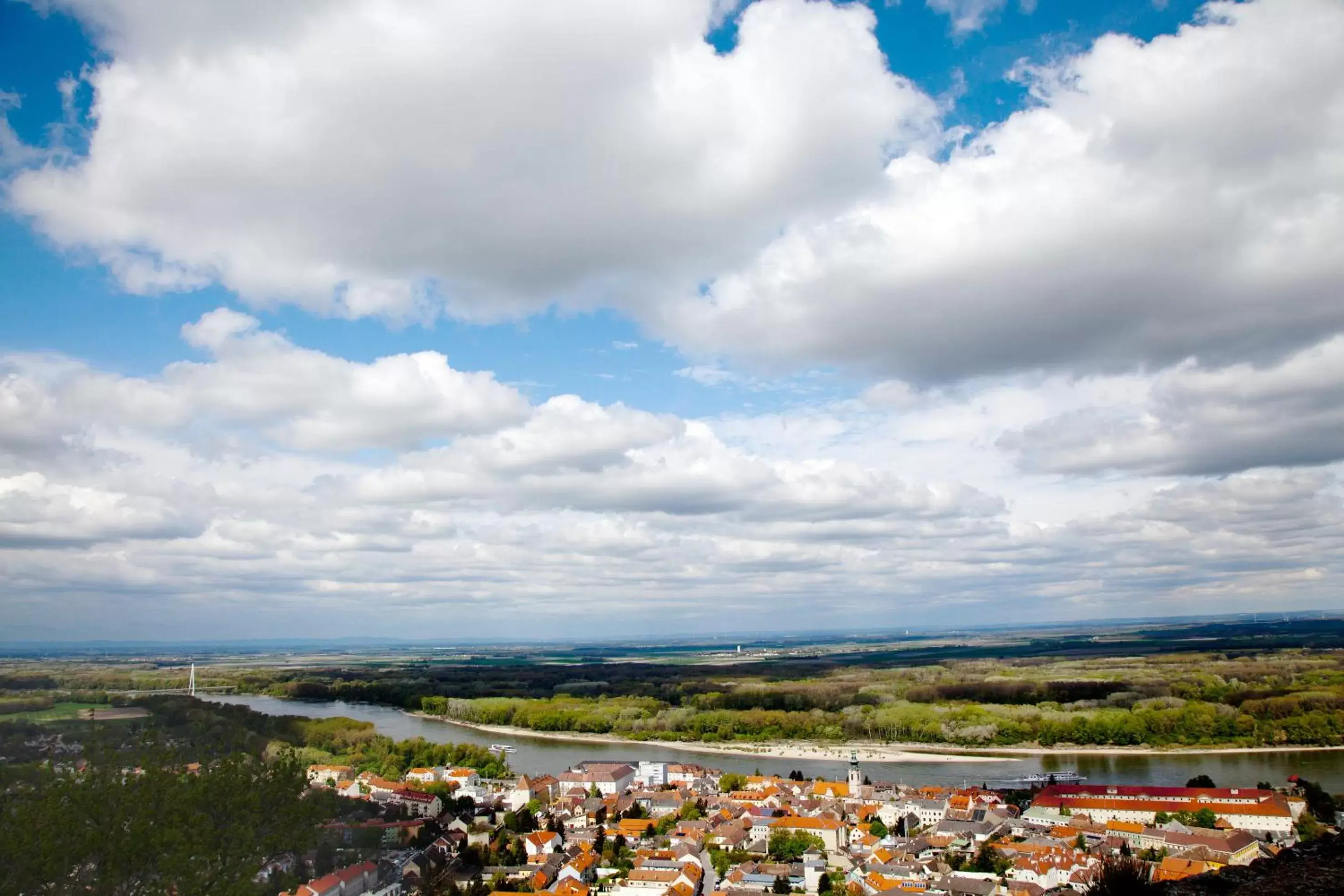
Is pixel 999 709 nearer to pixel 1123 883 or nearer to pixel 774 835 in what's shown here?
pixel 774 835

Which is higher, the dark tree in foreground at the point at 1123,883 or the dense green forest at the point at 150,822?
the dense green forest at the point at 150,822

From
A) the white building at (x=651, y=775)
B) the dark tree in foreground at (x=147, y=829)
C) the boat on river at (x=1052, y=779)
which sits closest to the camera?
the dark tree in foreground at (x=147, y=829)

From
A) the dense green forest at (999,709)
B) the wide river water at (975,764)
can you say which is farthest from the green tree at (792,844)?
the dense green forest at (999,709)

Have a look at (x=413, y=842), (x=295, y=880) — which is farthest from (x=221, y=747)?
(x=295, y=880)

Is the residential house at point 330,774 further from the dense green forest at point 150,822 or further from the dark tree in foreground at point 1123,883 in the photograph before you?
the dark tree in foreground at point 1123,883

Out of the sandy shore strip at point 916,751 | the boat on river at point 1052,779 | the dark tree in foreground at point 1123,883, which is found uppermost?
the dark tree in foreground at point 1123,883

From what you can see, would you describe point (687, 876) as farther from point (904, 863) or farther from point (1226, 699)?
point (1226, 699)

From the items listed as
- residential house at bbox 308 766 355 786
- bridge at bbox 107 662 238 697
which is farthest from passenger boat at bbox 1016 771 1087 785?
bridge at bbox 107 662 238 697
